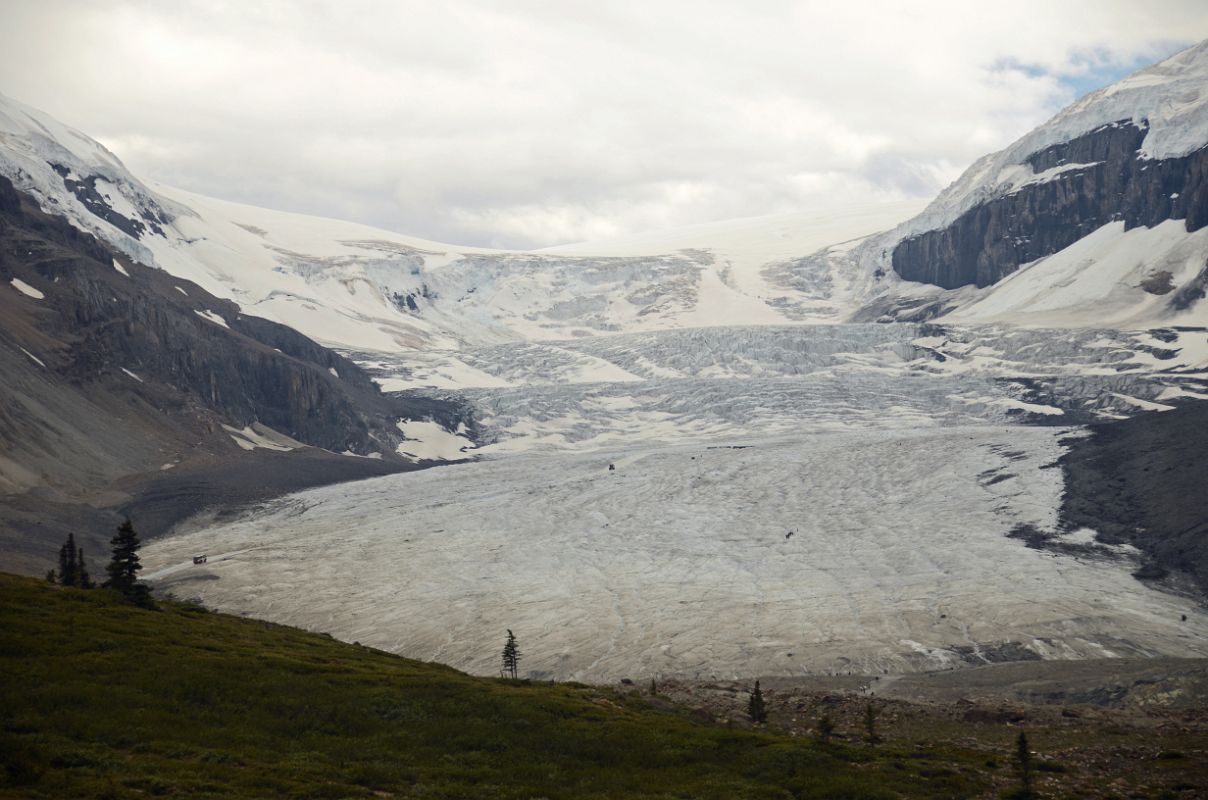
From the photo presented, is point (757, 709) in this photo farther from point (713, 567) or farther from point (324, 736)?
point (713, 567)

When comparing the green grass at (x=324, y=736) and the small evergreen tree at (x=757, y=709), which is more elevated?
the green grass at (x=324, y=736)

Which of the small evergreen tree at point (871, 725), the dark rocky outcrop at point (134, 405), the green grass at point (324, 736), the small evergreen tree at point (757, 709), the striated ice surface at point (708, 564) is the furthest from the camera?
the dark rocky outcrop at point (134, 405)

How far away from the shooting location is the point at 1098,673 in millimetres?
52469

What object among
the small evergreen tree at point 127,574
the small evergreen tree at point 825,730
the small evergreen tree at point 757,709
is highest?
the small evergreen tree at point 127,574

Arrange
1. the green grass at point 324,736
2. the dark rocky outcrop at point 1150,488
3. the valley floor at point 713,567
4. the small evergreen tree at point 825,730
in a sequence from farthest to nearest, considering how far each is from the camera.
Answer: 1. the dark rocky outcrop at point 1150,488
2. the valley floor at point 713,567
3. the small evergreen tree at point 825,730
4. the green grass at point 324,736

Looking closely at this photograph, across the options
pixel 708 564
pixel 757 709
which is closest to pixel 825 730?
pixel 757 709

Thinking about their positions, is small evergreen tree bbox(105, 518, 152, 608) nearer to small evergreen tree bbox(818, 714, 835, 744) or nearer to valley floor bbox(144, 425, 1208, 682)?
valley floor bbox(144, 425, 1208, 682)

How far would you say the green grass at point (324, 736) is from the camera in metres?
26.7

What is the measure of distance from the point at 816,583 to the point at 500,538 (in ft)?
92.4

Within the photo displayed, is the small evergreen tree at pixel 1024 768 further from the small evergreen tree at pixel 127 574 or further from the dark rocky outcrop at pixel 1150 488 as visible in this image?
the dark rocky outcrop at pixel 1150 488

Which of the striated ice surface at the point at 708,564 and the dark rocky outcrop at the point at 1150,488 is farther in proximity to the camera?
the dark rocky outcrop at the point at 1150,488

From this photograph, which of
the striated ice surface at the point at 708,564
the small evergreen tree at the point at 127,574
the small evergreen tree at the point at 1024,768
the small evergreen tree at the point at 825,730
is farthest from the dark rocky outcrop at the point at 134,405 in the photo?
the small evergreen tree at the point at 1024,768

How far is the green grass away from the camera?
87.7 feet

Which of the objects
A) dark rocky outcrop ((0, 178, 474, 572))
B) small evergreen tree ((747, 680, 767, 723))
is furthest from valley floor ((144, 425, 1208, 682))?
small evergreen tree ((747, 680, 767, 723))
